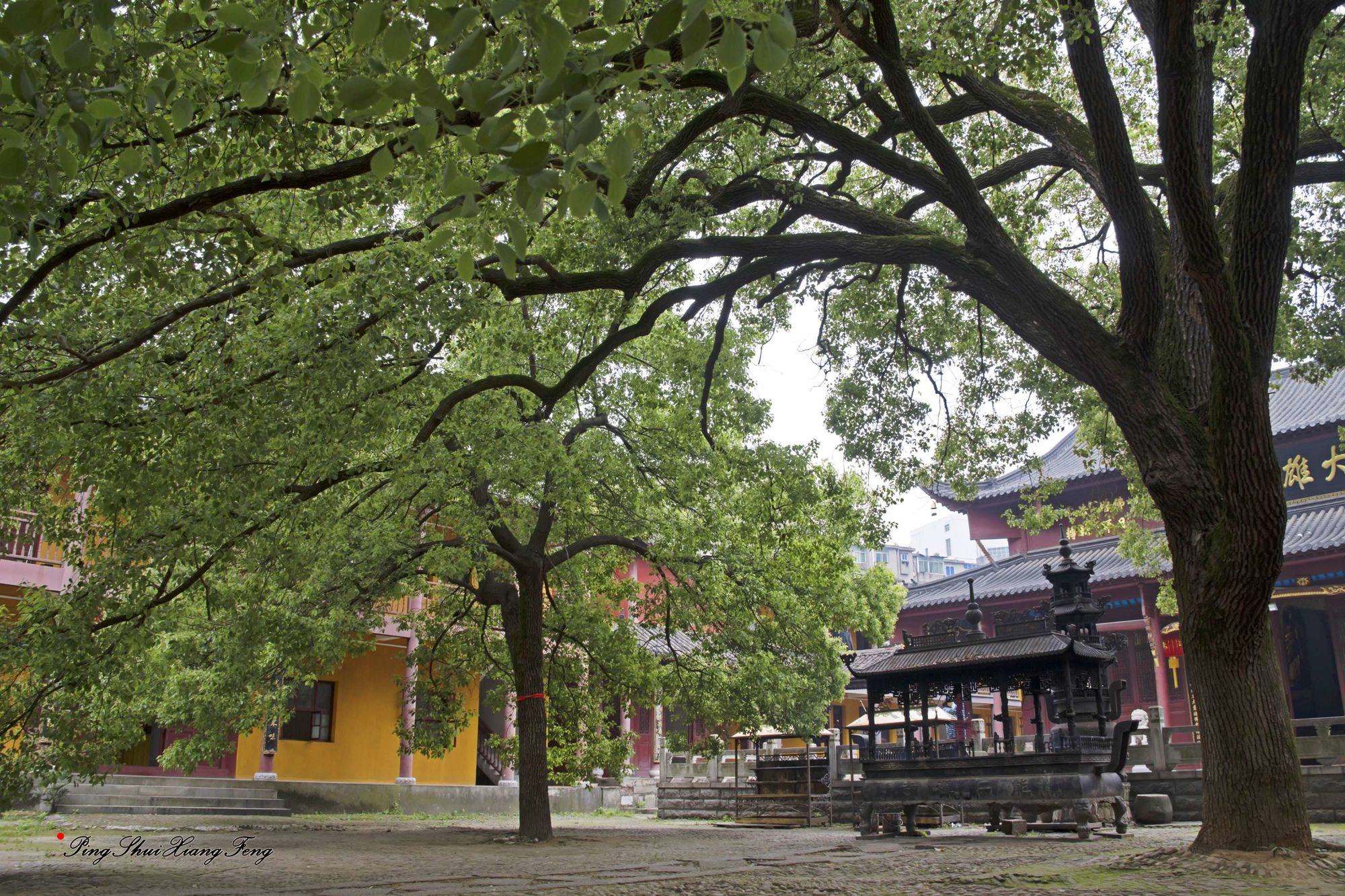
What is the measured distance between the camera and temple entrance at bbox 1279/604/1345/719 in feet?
78.6

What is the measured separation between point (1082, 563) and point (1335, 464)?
6.33m

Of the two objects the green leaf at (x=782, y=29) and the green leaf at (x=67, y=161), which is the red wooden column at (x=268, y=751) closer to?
the green leaf at (x=67, y=161)

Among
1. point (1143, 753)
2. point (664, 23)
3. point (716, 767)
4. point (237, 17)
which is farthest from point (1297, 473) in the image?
point (237, 17)

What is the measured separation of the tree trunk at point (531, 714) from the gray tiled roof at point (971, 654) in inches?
224

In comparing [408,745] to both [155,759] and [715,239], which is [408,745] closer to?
[155,759]

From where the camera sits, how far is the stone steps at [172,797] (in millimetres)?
17719

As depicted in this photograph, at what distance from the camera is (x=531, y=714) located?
14016 millimetres

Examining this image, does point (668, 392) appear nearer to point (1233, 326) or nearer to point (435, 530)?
point (435, 530)

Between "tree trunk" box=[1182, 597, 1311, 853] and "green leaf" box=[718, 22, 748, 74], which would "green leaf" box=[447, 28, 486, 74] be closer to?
"green leaf" box=[718, 22, 748, 74]

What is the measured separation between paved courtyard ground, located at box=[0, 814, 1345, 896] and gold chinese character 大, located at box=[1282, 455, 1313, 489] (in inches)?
467

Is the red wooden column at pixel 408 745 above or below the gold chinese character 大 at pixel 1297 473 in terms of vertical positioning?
below

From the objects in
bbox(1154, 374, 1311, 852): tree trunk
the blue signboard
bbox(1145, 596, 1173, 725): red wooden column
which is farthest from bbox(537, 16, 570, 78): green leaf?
the blue signboard

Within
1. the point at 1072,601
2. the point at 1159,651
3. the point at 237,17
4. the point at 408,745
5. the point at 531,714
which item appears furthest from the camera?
the point at 1159,651

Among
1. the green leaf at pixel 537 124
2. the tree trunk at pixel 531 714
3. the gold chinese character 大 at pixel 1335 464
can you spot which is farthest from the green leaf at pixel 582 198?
the gold chinese character 大 at pixel 1335 464
